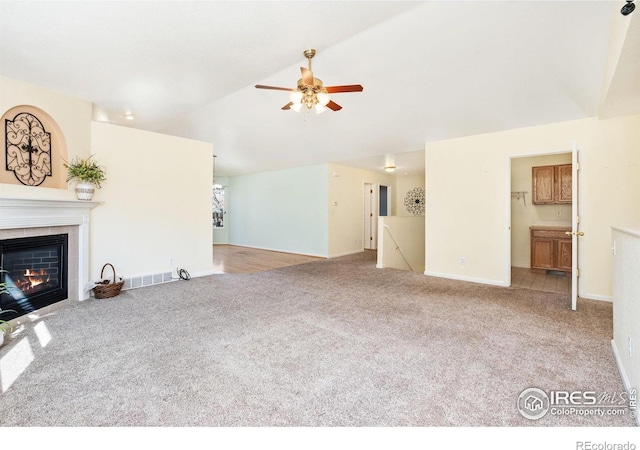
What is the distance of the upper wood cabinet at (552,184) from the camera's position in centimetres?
548

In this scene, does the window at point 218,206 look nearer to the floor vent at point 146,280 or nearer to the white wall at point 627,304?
the floor vent at point 146,280

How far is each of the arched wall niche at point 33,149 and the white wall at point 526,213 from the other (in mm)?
7634

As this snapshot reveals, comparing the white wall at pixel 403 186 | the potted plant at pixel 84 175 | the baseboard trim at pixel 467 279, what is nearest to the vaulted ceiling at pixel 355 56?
the potted plant at pixel 84 175

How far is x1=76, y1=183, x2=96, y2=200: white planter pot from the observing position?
3.62 m

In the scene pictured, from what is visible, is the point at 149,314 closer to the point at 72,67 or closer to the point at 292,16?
the point at 72,67

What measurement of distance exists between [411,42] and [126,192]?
4217 millimetres

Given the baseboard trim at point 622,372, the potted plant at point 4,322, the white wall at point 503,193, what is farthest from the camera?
the white wall at point 503,193

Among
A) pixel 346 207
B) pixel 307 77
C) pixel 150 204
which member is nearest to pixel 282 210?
pixel 346 207

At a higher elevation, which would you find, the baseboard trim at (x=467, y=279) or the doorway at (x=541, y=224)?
the doorway at (x=541, y=224)

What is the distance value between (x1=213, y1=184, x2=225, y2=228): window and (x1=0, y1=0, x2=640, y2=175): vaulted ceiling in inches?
209

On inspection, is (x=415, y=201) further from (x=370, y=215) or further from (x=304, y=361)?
(x=304, y=361)

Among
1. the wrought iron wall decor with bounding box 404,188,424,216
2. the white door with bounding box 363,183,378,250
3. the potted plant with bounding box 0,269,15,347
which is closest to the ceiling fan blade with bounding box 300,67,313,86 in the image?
the potted plant with bounding box 0,269,15,347

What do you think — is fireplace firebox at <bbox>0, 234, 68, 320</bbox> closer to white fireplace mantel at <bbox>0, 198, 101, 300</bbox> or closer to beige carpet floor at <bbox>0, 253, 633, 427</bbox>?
white fireplace mantel at <bbox>0, 198, 101, 300</bbox>
